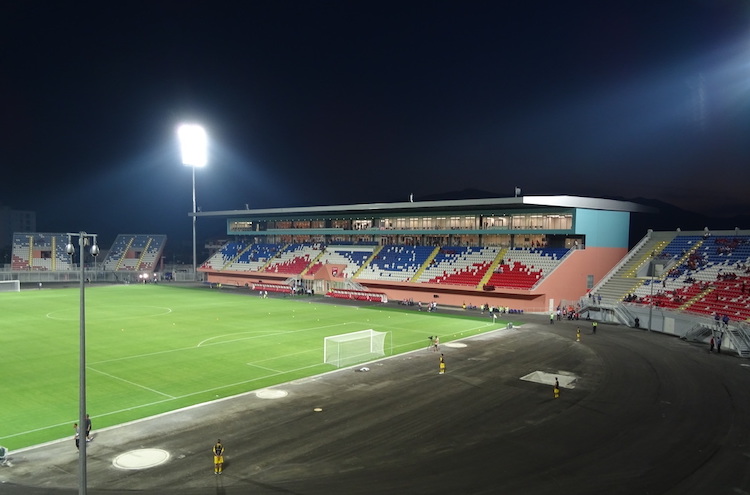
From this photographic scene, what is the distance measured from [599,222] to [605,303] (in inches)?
474

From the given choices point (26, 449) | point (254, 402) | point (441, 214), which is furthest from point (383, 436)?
point (441, 214)

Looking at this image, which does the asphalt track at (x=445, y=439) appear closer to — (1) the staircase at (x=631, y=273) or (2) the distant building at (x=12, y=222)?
(1) the staircase at (x=631, y=273)

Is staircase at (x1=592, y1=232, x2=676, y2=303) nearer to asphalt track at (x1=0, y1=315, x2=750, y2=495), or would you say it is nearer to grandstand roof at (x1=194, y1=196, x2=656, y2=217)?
grandstand roof at (x1=194, y1=196, x2=656, y2=217)

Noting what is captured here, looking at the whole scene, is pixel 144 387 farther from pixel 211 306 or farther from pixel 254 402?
pixel 211 306

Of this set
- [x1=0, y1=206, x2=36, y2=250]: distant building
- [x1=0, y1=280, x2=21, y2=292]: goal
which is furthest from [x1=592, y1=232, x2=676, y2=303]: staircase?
[x1=0, y1=206, x2=36, y2=250]: distant building

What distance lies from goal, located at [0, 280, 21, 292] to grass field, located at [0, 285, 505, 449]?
11.5m

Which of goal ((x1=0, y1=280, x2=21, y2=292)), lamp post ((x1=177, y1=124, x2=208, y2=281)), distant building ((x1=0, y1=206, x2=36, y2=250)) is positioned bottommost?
goal ((x1=0, y1=280, x2=21, y2=292))

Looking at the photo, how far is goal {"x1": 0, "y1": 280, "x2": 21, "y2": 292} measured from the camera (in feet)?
232

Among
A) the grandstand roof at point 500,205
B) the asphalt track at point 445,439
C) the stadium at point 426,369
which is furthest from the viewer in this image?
the grandstand roof at point 500,205

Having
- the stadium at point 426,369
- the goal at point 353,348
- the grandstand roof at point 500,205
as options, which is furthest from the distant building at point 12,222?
the goal at point 353,348

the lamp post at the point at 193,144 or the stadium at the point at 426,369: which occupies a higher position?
the lamp post at the point at 193,144

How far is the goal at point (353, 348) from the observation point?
2972cm

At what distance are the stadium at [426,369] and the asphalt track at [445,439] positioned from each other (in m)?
0.10

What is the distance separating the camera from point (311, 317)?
47562 mm
